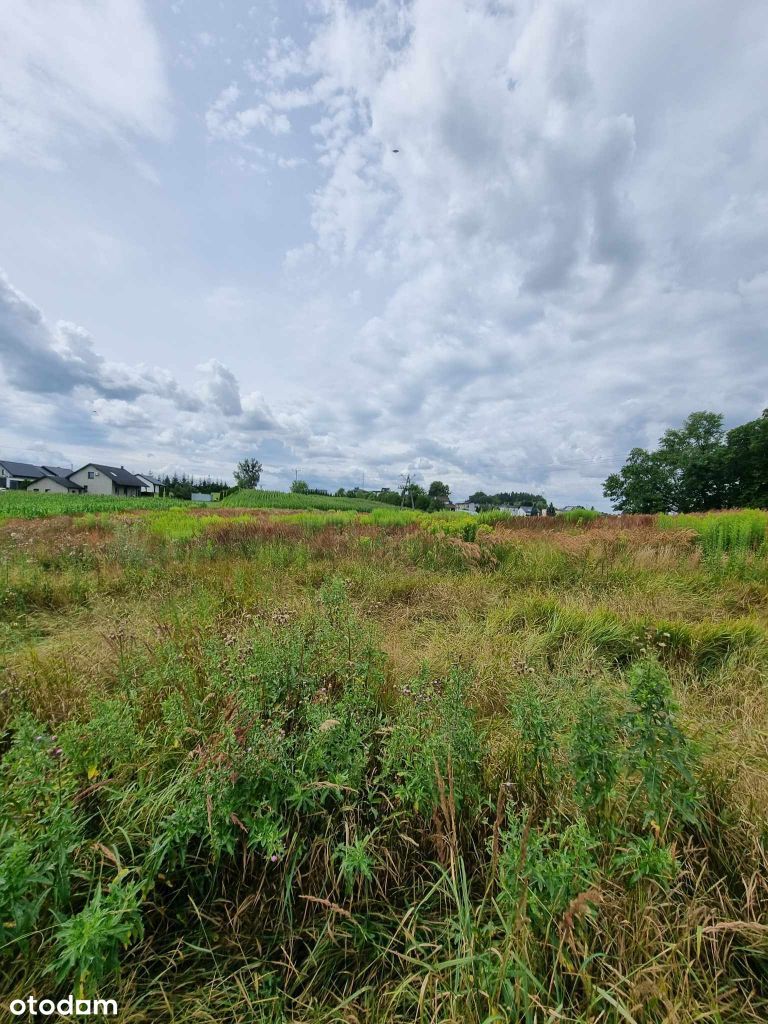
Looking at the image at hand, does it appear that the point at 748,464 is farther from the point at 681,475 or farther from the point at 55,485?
the point at 55,485

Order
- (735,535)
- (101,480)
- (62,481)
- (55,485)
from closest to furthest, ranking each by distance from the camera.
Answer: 1. (735,535)
2. (55,485)
3. (62,481)
4. (101,480)

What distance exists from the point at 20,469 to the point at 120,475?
23378mm

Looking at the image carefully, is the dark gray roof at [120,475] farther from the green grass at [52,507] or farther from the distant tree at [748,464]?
the distant tree at [748,464]

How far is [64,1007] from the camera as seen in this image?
1073mm

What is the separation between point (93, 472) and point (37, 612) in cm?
8295

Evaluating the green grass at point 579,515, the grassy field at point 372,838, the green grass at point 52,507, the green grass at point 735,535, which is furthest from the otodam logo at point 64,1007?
the green grass at point 52,507

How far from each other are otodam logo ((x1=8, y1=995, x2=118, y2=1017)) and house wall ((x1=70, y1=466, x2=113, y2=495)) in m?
83.5

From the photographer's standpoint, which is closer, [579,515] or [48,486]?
[579,515]

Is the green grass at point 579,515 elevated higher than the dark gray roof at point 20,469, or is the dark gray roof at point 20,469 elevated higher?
the dark gray roof at point 20,469

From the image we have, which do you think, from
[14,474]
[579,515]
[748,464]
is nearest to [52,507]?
[579,515]

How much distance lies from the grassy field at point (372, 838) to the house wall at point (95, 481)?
81.8 m

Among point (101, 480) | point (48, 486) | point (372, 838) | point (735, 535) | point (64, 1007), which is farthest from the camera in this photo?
point (101, 480)

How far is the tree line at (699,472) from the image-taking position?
105 ft

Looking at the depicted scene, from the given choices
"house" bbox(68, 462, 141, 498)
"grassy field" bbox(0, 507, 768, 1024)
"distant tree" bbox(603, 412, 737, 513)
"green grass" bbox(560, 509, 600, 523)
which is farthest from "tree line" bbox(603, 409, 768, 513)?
"house" bbox(68, 462, 141, 498)
